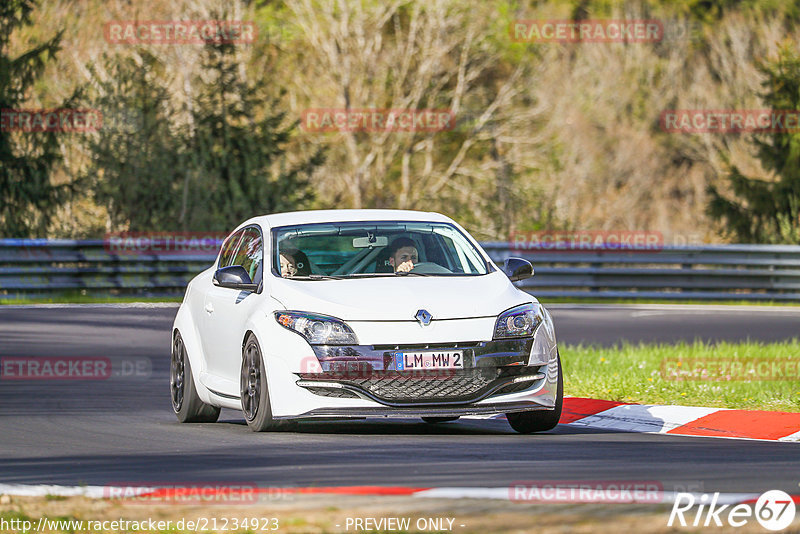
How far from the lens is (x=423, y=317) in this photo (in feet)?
34.0

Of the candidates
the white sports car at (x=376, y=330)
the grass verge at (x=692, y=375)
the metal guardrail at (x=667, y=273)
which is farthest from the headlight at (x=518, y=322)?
the metal guardrail at (x=667, y=273)

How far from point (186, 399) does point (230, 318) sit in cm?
113

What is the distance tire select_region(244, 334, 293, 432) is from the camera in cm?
1070

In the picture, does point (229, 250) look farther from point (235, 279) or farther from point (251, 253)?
point (235, 279)

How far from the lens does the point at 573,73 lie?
202 ft

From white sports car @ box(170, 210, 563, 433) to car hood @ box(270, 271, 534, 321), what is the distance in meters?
0.01

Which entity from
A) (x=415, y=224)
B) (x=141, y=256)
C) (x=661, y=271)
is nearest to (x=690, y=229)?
(x=661, y=271)

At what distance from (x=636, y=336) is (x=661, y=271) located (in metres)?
8.61

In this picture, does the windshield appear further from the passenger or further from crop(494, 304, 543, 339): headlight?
crop(494, 304, 543, 339): headlight
